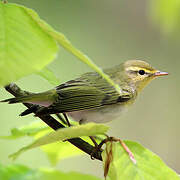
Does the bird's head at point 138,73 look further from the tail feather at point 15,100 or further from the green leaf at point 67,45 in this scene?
the green leaf at point 67,45

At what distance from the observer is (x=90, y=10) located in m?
5.50

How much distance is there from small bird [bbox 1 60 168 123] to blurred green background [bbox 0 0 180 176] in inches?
80.4

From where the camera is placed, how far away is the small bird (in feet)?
4.26

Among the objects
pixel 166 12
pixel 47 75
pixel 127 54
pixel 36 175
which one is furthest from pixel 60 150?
pixel 127 54

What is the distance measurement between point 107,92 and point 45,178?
25.7 inches

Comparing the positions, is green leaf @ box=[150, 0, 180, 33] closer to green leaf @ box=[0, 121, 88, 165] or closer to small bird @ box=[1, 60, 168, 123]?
small bird @ box=[1, 60, 168, 123]

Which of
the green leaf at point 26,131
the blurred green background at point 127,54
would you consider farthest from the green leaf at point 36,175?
the blurred green background at point 127,54

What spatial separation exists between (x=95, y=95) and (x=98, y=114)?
0.13 metres

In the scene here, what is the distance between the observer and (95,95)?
1586 millimetres

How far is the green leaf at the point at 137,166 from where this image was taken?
2.75 feet

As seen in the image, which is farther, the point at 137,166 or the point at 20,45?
the point at 137,166

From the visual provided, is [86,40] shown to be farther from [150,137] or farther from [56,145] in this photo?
[56,145]

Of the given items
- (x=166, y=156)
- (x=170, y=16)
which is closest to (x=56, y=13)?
(x=166, y=156)

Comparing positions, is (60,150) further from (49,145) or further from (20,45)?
(20,45)
